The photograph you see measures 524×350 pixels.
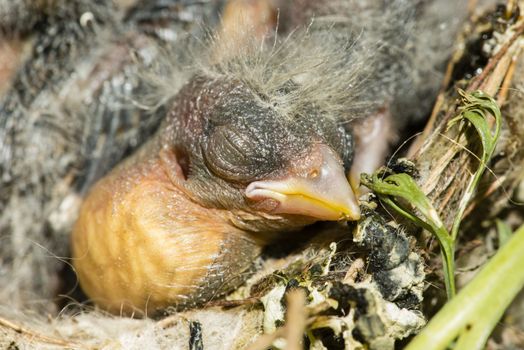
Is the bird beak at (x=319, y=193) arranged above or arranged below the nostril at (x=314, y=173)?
below

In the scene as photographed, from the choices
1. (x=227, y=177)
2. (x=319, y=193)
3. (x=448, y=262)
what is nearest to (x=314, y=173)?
(x=319, y=193)

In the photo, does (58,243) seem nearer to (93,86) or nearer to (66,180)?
(66,180)

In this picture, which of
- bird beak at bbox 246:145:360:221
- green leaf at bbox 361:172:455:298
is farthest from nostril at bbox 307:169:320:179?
green leaf at bbox 361:172:455:298

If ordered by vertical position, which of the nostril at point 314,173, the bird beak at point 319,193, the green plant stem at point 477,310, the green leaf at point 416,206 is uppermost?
the nostril at point 314,173

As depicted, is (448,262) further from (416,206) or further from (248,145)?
(248,145)

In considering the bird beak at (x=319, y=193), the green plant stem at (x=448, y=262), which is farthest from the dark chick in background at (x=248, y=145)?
the green plant stem at (x=448, y=262)

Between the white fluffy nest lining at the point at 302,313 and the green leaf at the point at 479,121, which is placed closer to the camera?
the white fluffy nest lining at the point at 302,313

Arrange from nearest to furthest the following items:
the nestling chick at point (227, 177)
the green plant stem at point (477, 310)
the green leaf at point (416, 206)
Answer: the green plant stem at point (477, 310) → the green leaf at point (416, 206) → the nestling chick at point (227, 177)

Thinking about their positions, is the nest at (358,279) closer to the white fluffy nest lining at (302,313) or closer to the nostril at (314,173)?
the white fluffy nest lining at (302,313)

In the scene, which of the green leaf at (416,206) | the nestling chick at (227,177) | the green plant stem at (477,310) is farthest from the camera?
the nestling chick at (227,177)

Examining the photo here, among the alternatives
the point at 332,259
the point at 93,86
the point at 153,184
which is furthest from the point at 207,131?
the point at 93,86
